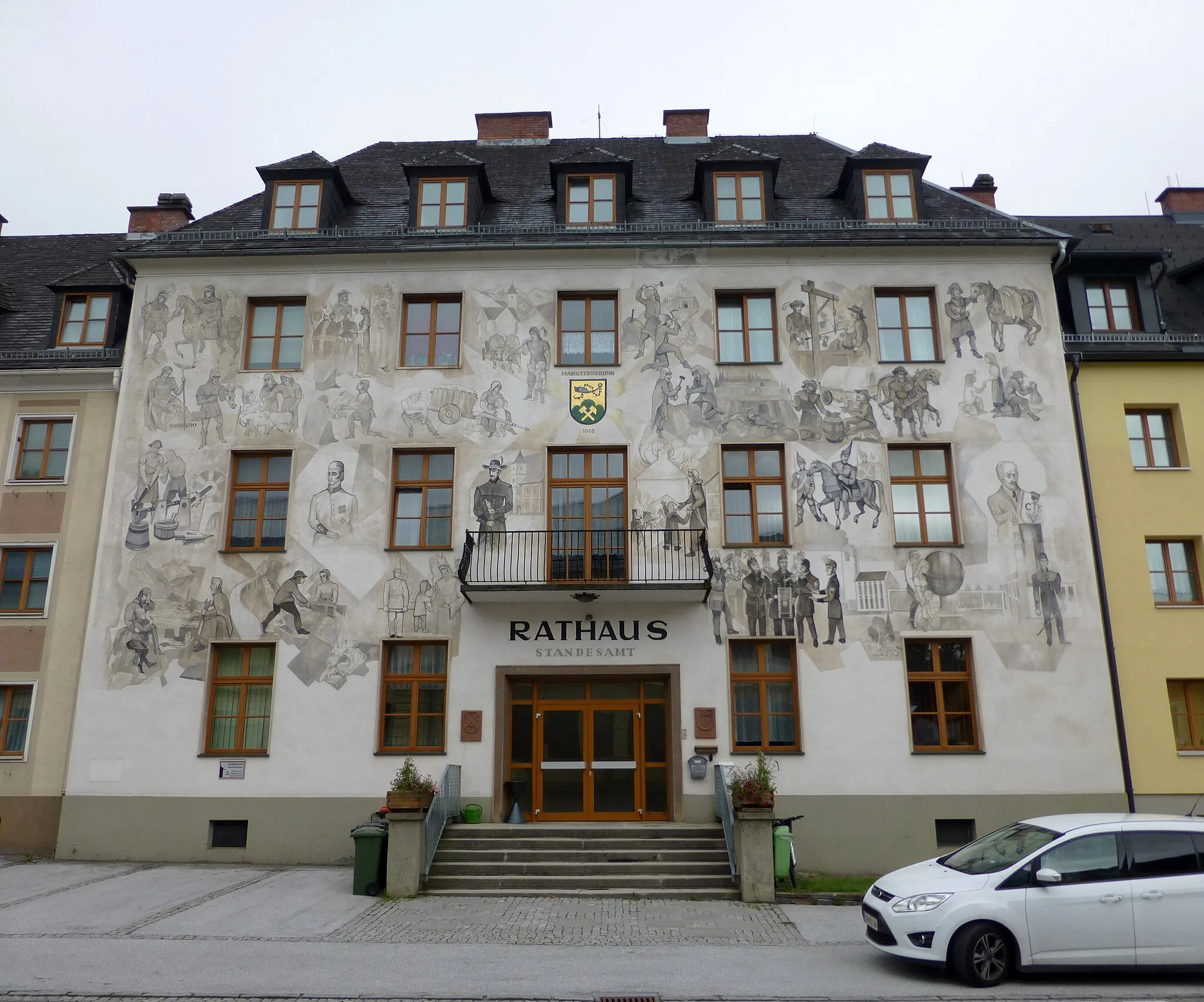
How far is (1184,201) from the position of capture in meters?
24.4

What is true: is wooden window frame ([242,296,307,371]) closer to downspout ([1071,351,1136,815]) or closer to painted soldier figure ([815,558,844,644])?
painted soldier figure ([815,558,844,644])

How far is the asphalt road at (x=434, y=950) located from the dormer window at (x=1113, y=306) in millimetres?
12653

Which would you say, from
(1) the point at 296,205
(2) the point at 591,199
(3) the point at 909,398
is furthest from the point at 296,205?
(3) the point at 909,398

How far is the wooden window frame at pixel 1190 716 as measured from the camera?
1642cm

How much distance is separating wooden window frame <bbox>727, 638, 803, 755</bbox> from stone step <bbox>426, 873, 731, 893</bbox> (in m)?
2.83

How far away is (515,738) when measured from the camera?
16.8 meters

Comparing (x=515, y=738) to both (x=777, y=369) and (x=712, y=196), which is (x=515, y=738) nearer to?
(x=777, y=369)

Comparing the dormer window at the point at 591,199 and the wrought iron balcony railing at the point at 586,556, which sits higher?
the dormer window at the point at 591,199

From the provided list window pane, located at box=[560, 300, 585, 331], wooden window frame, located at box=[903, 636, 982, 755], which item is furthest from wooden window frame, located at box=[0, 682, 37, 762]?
wooden window frame, located at box=[903, 636, 982, 755]

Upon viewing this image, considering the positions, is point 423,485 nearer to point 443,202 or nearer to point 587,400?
point 587,400

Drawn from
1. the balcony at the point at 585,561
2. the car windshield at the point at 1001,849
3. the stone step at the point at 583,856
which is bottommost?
the stone step at the point at 583,856

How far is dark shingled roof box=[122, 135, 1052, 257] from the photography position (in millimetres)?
18594

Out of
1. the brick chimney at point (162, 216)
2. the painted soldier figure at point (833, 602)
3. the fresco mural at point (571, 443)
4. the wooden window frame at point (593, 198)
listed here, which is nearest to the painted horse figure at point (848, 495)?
the fresco mural at point (571, 443)

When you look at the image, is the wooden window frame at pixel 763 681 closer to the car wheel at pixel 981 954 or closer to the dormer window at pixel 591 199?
the car wheel at pixel 981 954
